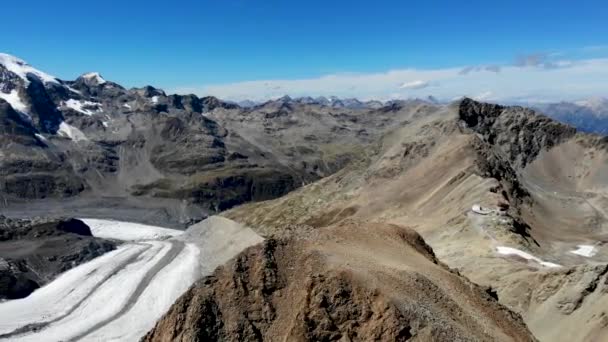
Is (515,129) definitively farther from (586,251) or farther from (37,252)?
(37,252)

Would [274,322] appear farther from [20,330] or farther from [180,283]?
[180,283]

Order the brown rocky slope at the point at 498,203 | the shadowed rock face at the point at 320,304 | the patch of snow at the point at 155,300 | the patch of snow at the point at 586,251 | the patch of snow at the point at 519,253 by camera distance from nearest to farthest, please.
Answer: the shadowed rock face at the point at 320,304, the brown rocky slope at the point at 498,203, the patch of snow at the point at 519,253, the patch of snow at the point at 155,300, the patch of snow at the point at 586,251

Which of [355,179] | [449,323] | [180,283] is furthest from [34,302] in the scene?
[449,323]

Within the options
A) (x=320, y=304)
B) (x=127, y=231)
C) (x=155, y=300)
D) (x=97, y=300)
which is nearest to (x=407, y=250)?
(x=320, y=304)

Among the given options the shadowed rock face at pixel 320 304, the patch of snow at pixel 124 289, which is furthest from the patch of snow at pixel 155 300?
the shadowed rock face at pixel 320 304

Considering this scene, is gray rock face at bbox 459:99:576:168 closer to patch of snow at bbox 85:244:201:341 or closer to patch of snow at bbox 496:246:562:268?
patch of snow at bbox 85:244:201:341

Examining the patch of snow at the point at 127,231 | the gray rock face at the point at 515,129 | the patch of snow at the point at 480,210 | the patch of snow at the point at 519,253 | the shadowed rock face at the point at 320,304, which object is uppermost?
the shadowed rock face at the point at 320,304

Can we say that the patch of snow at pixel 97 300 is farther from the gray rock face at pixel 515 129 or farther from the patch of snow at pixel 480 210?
the gray rock face at pixel 515 129

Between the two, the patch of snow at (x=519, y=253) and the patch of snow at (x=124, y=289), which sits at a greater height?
the patch of snow at (x=519, y=253)
